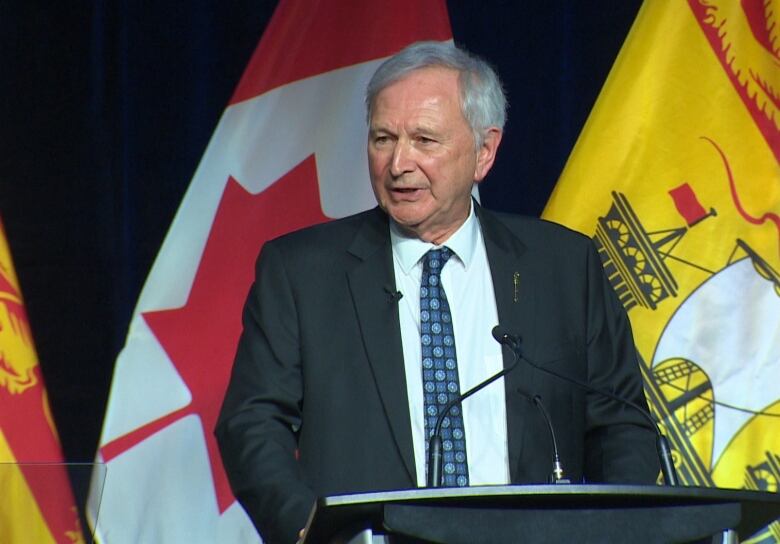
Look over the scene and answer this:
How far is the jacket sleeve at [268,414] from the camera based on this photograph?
221 cm

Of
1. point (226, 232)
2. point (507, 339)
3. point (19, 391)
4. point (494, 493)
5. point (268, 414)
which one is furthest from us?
point (226, 232)

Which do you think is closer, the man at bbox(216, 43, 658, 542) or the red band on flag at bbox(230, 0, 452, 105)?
the man at bbox(216, 43, 658, 542)

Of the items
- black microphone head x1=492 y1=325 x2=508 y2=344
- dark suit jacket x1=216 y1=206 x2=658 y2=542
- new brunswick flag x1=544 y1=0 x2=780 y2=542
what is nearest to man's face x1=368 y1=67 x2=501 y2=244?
dark suit jacket x1=216 y1=206 x2=658 y2=542

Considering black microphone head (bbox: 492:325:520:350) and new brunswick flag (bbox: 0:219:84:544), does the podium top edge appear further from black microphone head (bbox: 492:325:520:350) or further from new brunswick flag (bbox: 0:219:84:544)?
new brunswick flag (bbox: 0:219:84:544)

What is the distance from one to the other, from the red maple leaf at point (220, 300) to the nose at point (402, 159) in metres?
1.05

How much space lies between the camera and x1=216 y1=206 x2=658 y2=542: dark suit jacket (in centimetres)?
245

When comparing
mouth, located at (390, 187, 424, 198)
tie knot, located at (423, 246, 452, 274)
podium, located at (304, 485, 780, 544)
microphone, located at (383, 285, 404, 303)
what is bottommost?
podium, located at (304, 485, 780, 544)

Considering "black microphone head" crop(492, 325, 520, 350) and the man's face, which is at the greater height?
the man's face

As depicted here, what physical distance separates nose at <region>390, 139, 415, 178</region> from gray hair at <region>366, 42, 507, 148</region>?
4.3 inches

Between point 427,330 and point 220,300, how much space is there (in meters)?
1.10

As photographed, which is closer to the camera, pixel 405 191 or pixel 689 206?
pixel 405 191

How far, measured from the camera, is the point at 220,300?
3537 mm

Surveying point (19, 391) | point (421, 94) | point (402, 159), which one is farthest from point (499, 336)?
point (19, 391)

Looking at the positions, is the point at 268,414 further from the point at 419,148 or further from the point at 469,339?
the point at 419,148
